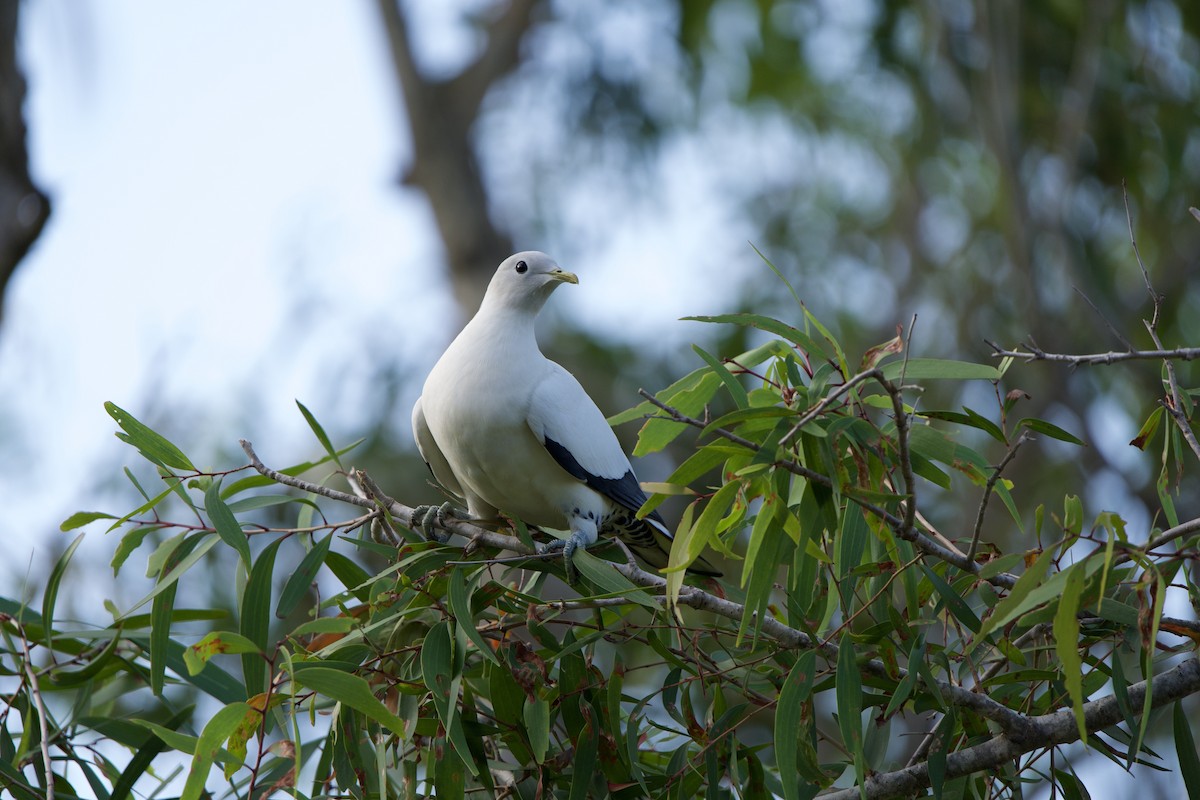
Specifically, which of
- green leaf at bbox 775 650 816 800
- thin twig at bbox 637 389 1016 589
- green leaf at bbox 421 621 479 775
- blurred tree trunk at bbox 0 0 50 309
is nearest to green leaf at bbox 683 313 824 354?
thin twig at bbox 637 389 1016 589

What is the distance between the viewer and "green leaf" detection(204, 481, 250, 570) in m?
2.30

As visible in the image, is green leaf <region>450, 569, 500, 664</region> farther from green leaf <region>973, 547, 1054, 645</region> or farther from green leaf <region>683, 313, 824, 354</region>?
green leaf <region>973, 547, 1054, 645</region>

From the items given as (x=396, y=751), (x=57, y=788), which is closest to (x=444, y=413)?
(x=396, y=751)

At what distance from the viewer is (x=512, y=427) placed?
3.07m

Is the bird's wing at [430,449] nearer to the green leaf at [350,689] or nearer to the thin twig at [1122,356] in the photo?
the green leaf at [350,689]

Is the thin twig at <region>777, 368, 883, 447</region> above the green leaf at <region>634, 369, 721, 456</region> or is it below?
above

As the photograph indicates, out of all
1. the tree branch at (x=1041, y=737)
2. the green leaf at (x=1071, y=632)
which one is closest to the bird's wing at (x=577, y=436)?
the tree branch at (x=1041, y=737)

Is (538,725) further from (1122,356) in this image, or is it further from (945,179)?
(945,179)

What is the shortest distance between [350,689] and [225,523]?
1.60ft

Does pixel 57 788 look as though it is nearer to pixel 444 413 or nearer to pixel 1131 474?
pixel 444 413

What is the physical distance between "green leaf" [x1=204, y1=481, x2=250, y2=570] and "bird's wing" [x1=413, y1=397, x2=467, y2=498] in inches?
38.6

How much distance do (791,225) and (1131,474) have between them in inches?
198

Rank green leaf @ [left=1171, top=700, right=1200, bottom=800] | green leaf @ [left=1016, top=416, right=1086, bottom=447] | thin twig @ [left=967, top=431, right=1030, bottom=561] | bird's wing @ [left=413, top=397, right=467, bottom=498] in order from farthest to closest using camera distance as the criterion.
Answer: bird's wing @ [left=413, top=397, right=467, bottom=498] < green leaf @ [left=1171, top=700, right=1200, bottom=800] < green leaf @ [left=1016, top=416, right=1086, bottom=447] < thin twig @ [left=967, top=431, right=1030, bottom=561]

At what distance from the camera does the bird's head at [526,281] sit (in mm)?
3430
